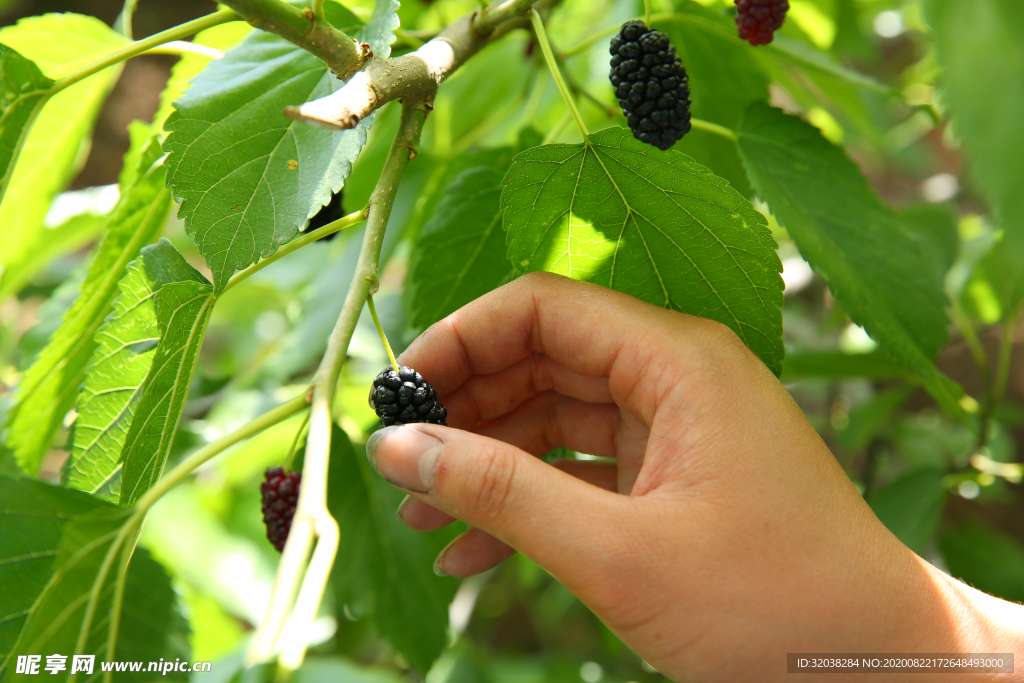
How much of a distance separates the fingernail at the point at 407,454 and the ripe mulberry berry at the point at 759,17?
0.50 m

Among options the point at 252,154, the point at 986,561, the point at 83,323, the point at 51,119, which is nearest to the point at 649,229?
the point at 252,154

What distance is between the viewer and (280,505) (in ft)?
1.99

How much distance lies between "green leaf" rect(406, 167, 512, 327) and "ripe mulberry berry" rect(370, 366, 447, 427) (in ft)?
0.61

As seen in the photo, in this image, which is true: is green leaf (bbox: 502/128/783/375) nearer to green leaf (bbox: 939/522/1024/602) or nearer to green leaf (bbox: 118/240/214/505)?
green leaf (bbox: 118/240/214/505)

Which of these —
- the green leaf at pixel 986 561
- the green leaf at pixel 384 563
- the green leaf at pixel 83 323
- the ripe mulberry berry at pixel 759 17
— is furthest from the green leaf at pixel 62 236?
the green leaf at pixel 986 561

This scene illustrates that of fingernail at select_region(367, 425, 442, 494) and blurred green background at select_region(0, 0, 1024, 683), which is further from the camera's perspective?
blurred green background at select_region(0, 0, 1024, 683)

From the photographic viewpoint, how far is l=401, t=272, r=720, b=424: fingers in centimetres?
58

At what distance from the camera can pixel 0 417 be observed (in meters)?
1.01

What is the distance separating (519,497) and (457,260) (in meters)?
0.31

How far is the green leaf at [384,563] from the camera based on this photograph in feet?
2.97

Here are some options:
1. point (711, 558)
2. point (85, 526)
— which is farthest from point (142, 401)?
point (711, 558)

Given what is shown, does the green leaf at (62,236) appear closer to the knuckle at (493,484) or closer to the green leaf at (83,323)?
the green leaf at (83,323)

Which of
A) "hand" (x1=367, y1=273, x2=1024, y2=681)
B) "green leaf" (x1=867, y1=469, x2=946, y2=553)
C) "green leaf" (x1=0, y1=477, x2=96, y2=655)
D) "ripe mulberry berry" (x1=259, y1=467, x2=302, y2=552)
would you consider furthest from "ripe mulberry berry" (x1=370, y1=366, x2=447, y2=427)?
"green leaf" (x1=867, y1=469, x2=946, y2=553)

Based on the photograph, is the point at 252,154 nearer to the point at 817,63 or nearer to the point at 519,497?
the point at 519,497
